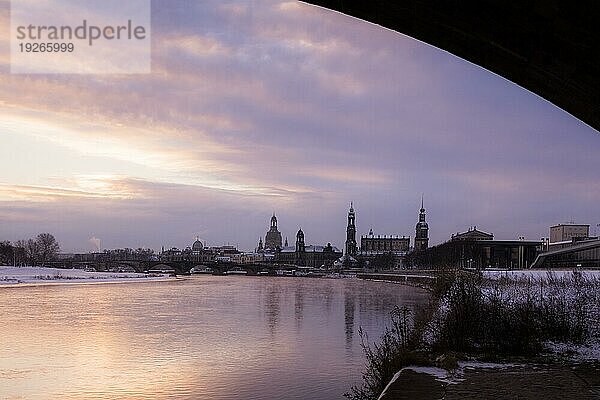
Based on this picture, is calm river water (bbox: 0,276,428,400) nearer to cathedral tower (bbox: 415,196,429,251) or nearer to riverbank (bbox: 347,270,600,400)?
riverbank (bbox: 347,270,600,400)

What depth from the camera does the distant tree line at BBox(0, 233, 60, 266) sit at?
12588 cm

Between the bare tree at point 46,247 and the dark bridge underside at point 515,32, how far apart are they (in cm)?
14736

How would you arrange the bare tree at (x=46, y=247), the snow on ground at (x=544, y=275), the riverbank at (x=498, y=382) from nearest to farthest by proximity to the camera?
the riverbank at (x=498, y=382), the snow on ground at (x=544, y=275), the bare tree at (x=46, y=247)

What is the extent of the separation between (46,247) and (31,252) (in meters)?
3.33

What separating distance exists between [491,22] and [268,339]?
20903 millimetres

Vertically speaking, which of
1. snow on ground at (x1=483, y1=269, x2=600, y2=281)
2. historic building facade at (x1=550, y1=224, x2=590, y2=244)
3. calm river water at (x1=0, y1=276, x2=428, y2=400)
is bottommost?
calm river water at (x1=0, y1=276, x2=428, y2=400)

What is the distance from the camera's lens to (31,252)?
14500 cm

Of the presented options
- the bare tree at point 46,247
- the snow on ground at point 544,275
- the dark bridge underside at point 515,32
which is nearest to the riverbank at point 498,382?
the dark bridge underside at point 515,32

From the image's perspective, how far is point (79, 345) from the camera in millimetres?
22266

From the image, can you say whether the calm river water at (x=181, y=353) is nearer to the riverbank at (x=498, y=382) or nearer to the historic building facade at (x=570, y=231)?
the riverbank at (x=498, y=382)

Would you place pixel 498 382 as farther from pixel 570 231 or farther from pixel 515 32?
pixel 570 231

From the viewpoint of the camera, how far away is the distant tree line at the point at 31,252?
413ft

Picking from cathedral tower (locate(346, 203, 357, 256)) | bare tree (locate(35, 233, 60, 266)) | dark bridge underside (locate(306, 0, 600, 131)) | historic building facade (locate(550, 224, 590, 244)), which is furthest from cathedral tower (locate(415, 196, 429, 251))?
dark bridge underside (locate(306, 0, 600, 131))

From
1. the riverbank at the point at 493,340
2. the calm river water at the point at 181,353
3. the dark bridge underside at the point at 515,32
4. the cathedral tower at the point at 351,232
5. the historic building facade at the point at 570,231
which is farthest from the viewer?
the cathedral tower at the point at 351,232
